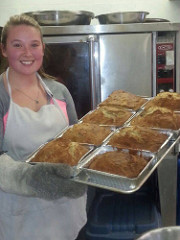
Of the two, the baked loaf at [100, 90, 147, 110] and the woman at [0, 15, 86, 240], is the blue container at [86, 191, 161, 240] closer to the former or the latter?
the woman at [0, 15, 86, 240]

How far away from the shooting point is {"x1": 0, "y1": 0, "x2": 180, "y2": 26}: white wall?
3.25 m

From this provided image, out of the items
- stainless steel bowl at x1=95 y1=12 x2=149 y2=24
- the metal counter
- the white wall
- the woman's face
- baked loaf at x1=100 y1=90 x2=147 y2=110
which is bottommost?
baked loaf at x1=100 y1=90 x2=147 y2=110

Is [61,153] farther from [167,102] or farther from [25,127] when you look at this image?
[167,102]

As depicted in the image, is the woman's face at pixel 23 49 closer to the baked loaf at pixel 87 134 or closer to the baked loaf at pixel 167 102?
the baked loaf at pixel 87 134

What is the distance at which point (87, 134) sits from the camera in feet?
4.94

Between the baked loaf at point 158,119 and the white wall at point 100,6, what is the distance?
1876mm

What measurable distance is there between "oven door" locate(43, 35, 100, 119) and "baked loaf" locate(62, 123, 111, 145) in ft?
3.29

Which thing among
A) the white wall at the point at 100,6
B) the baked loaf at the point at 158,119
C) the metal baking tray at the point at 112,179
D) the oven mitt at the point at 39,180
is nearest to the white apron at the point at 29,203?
the oven mitt at the point at 39,180

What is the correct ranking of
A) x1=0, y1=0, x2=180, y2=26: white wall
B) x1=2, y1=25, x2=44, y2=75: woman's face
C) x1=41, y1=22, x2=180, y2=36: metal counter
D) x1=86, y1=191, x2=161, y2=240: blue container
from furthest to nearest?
x1=0, y1=0, x2=180, y2=26: white wall < x1=41, y1=22, x2=180, y2=36: metal counter < x1=86, y1=191, x2=161, y2=240: blue container < x1=2, y1=25, x2=44, y2=75: woman's face

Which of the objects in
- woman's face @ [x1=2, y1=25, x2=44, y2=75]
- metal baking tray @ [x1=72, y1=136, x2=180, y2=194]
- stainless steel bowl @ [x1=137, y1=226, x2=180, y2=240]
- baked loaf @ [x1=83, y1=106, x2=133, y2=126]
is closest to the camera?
stainless steel bowl @ [x1=137, y1=226, x2=180, y2=240]

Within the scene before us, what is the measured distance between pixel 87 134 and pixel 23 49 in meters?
0.48

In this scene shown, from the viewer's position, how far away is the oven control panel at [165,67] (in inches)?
99.3

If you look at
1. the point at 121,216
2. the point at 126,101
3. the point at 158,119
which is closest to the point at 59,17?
the point at 126,101

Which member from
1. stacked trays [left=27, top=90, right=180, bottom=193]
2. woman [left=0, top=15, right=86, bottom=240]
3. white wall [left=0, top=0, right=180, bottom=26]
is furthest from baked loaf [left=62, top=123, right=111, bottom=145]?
white wall [left=0, top=0, right=180, bottom=26]
